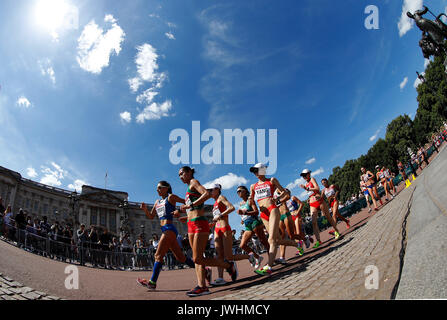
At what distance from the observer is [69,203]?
156ft

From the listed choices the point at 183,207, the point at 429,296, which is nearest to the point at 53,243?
the point at 183,207

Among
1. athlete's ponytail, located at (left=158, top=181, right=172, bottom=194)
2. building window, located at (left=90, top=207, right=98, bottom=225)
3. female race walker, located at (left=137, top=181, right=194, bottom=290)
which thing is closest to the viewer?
female race walker, located at (left=137, top=181, right=194, bottom=290)

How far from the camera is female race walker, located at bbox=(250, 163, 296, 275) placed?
4.77 m

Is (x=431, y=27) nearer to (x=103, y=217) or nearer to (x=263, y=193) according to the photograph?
(x=263, y=193)

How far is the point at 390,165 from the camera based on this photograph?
56.0m

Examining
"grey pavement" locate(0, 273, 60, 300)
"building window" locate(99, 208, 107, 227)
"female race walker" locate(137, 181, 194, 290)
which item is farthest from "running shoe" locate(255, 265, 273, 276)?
"building window" locate(99, 208, 107, 227)

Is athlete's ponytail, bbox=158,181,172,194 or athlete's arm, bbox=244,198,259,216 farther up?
athlete's ponytail, bbox=158,181,172,194

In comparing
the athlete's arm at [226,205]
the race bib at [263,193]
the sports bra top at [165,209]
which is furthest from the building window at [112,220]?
the race bib at [263,193]

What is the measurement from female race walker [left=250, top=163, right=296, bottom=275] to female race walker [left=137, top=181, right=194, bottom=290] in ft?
5.98

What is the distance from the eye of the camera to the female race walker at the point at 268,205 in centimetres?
477

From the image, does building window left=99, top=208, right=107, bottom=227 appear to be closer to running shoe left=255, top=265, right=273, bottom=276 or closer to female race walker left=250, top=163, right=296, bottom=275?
female race walker left=250, top=163, right=296, bottom=275

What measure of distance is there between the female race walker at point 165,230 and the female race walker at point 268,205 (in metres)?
1.82

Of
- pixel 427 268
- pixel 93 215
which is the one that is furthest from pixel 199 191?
pixel 93 215
